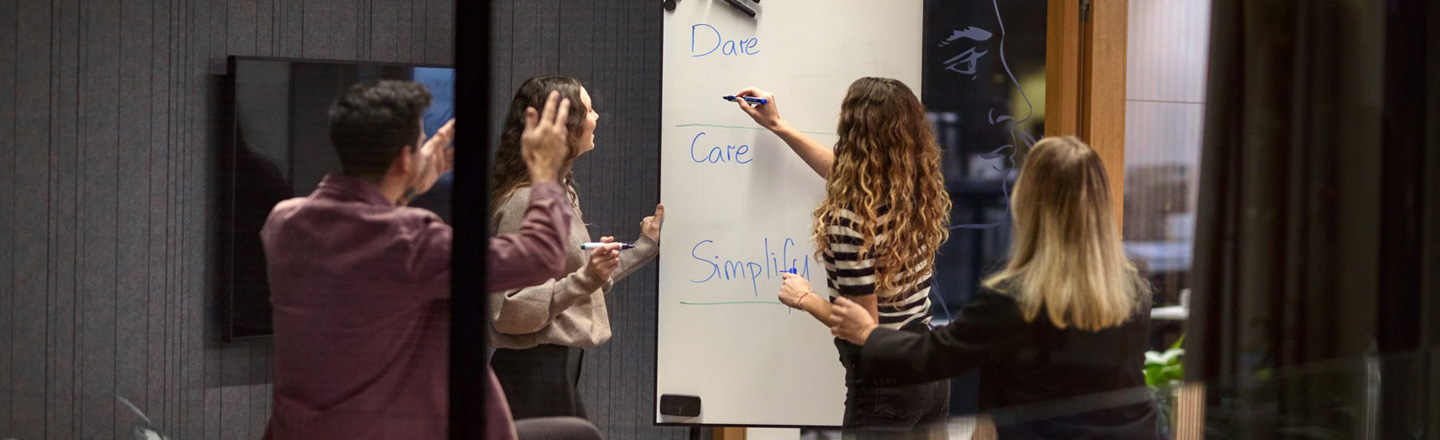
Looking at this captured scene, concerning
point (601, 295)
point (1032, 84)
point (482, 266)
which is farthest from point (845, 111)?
point (482, 266)

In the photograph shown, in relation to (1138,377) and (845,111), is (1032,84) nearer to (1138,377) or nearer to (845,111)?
(845,111)

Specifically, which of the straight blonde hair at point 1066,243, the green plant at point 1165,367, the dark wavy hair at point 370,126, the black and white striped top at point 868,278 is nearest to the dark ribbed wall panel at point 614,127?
the dark wavy hair at point 370,126

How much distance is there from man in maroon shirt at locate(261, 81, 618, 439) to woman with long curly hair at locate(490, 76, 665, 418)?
16 mm

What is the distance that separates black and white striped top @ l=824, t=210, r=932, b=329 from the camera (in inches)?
53.5

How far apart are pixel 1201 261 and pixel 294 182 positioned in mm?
1244

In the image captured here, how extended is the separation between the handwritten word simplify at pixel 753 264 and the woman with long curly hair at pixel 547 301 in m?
0.14

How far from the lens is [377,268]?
4.00 feet

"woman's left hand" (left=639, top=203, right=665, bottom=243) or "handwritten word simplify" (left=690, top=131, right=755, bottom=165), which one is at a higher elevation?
"handwritten word simplify" (left=690, top=131, right=755, bottom=165)

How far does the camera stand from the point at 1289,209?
64.0 inches

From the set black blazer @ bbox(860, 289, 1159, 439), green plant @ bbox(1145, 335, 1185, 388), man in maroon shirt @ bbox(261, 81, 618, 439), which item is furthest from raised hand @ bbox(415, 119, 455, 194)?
green plant @ bbox(1145, 335, 1185, 388)

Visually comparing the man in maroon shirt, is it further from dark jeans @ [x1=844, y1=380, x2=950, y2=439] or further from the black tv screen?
dark jeans @ [x1=844, y1=380, x2=950, y2=439]

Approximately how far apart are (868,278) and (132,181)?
885mm

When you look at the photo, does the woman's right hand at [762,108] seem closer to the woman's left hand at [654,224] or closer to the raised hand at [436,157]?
the woman's left hand at [654,224]

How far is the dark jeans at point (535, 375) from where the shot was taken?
1287 millimetres
